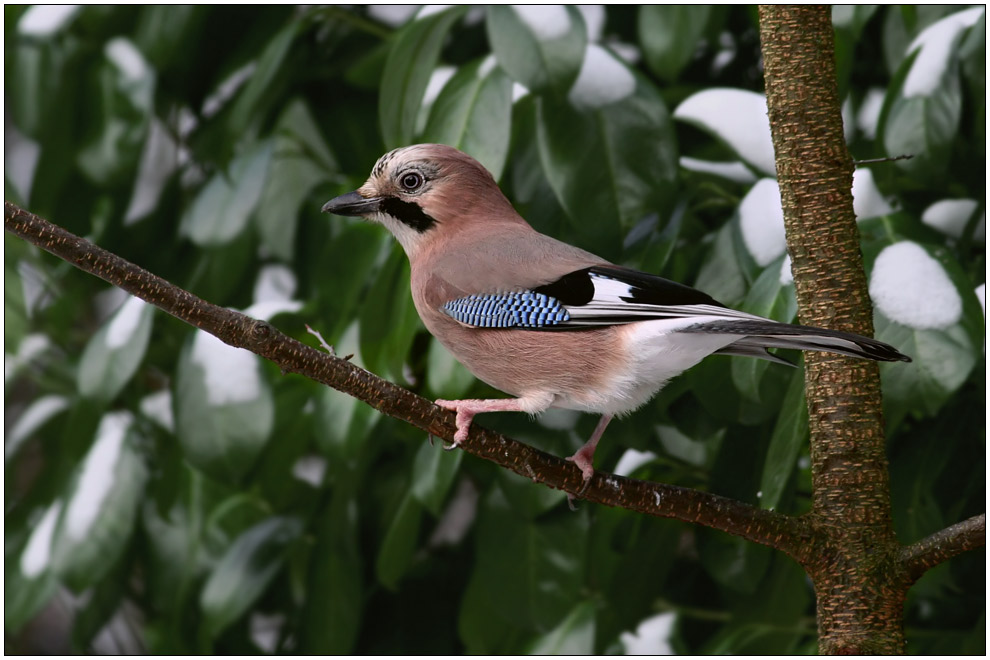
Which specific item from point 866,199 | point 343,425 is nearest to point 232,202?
point 343,425

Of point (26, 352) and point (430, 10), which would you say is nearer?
point (430, 10)

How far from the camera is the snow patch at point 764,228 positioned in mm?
1091

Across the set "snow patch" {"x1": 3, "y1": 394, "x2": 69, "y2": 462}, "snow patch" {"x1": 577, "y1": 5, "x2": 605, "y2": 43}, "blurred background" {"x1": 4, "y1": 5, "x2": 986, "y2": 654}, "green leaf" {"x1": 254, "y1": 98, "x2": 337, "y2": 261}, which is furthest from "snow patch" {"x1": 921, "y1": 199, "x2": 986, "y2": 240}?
"snow patch" {"x1": 3, "y1": 394, "x2": 69, "y2": 462}

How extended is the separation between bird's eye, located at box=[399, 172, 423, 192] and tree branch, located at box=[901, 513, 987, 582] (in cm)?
60

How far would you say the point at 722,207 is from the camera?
1.36 m

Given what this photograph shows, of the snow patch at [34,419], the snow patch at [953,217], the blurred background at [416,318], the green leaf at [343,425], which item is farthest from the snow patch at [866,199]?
the snow patch at [34,419]

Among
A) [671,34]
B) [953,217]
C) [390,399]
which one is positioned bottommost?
[390,399]

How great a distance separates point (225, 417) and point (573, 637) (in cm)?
54

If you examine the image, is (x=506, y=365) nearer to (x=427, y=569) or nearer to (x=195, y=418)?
(x=195, y=418)

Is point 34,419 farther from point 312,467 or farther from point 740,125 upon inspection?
point 740,125

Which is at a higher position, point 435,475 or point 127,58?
point 127,58

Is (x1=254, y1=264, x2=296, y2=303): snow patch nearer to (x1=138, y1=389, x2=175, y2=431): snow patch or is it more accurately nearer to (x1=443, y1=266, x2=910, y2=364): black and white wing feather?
(x1=138, y1=389, x2=175, y2=431): snow patch

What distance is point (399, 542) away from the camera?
51.5 inches

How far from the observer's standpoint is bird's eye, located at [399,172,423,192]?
110 centimetres
